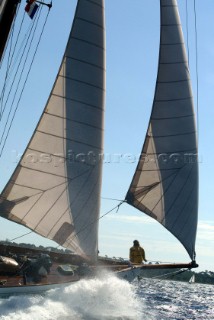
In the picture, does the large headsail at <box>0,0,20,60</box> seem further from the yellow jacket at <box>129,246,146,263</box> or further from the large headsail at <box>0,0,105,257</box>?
the yellow jacket at <box>129,246,146,263</box>

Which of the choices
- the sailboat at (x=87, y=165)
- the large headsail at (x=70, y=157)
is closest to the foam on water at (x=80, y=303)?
the sailboat at (x=87, y=165)

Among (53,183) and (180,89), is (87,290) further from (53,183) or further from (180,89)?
(180,89)

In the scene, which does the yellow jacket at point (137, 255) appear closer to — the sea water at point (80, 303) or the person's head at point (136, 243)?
the person's head at point (136, 243)

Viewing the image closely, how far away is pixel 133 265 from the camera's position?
857 inches

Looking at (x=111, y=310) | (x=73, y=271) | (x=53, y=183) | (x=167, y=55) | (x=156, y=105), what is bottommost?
(x=111, y=310)

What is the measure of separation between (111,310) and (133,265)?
2894mm

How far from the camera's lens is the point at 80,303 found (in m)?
17.7

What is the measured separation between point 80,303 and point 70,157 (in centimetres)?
546

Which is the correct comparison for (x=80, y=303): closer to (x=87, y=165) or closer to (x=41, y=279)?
(x=41, y=279)

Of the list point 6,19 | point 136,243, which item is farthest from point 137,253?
point 6,19

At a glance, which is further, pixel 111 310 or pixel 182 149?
pixel 182 149

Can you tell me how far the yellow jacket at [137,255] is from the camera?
23406 millimetres

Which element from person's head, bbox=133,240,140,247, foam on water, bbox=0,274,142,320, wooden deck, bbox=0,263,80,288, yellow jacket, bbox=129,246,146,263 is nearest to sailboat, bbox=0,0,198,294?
wooden deck, bbox=0,263,80,288

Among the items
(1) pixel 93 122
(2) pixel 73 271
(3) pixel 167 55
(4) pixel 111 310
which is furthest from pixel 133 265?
(3) pixel 167 55
